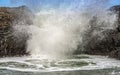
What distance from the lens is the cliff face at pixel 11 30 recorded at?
76.7ft

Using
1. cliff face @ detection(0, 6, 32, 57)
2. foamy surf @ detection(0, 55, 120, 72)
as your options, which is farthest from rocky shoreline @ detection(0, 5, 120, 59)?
foamy surf @ detection(0, 55, 120, 72)

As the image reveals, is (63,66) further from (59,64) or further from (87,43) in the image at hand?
(87,43)

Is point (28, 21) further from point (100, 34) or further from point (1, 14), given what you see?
point (100, 34)

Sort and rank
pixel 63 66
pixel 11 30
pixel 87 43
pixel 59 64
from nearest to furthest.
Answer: pixel 63 66 → pixel 59 64 → pixel 87 43 → pixel 11 30

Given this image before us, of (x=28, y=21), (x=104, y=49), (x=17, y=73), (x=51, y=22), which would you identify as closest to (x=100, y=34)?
(x=104, y=49)

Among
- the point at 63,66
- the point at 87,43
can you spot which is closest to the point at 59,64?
the point at 63,66

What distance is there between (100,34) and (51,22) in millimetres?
4302

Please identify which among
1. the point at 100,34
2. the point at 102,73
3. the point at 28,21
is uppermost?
the point at 28,21

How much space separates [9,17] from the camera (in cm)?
2595

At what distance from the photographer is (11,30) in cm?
2447

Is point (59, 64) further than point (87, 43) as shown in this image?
No

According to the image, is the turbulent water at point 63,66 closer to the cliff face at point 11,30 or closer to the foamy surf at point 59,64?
the foamy surf at point 59,64

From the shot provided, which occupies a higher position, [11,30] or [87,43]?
[11,30]

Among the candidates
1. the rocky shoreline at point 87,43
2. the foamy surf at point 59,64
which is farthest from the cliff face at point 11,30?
the foamy surf at point 59,64
